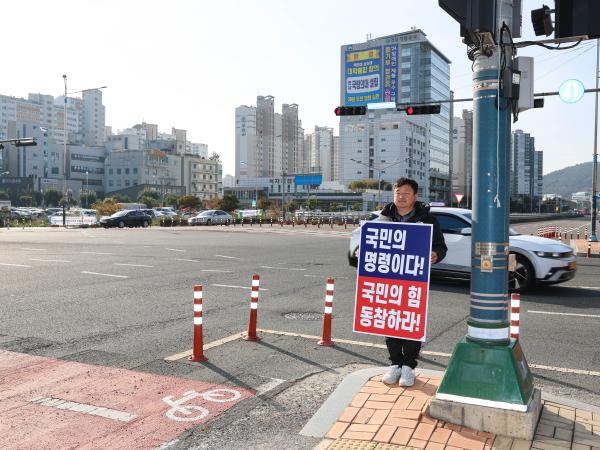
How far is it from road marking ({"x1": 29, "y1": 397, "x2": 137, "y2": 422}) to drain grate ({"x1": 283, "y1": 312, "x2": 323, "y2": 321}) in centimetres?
424

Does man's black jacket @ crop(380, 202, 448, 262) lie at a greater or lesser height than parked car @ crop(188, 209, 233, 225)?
greater

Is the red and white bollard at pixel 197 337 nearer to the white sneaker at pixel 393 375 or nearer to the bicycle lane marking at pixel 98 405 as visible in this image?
the bicycle lane marking at pixel 98 405

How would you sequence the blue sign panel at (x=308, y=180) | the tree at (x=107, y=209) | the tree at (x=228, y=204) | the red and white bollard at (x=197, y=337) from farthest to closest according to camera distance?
1. the blue sign panel at (x=308, y=180)
2. the tree at (x=228, y=204)
3. the tree at (x=107, y=209)
4. the red and white bollard at (x=197, y=337)

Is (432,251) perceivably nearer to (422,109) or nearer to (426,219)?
(426,219)

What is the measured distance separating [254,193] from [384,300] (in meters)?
152

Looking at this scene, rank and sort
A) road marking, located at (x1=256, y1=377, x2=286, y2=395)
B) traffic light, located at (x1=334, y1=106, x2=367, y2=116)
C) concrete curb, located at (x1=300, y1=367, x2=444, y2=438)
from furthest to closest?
traffic light, located at (x1=334, y1=106, x2=367, y2=116) → road marking, located at (x1=256, y1=377, x2=286, y2=395) → concrete curb, located at (x1=300, y1=367, x2=444, y2=438)

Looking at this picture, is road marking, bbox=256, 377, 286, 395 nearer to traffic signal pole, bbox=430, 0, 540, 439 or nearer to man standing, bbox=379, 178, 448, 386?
man standing, bbox=379, 178, 448, 386

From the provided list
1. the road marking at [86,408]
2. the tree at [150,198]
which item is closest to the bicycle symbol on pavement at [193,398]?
the road marking at [86,408]

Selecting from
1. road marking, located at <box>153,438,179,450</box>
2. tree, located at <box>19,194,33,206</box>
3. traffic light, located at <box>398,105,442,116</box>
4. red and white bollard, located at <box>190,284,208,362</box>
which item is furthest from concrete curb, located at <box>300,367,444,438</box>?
tree, located at <box>19,194,33,206</box>

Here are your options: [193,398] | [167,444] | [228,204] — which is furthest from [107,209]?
[167,444]

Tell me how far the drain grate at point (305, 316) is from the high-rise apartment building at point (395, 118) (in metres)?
132

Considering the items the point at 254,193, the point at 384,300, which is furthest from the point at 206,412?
the point at 254,193

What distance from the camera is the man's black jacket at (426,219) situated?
208 inches

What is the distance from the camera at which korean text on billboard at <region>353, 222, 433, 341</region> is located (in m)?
5.17
